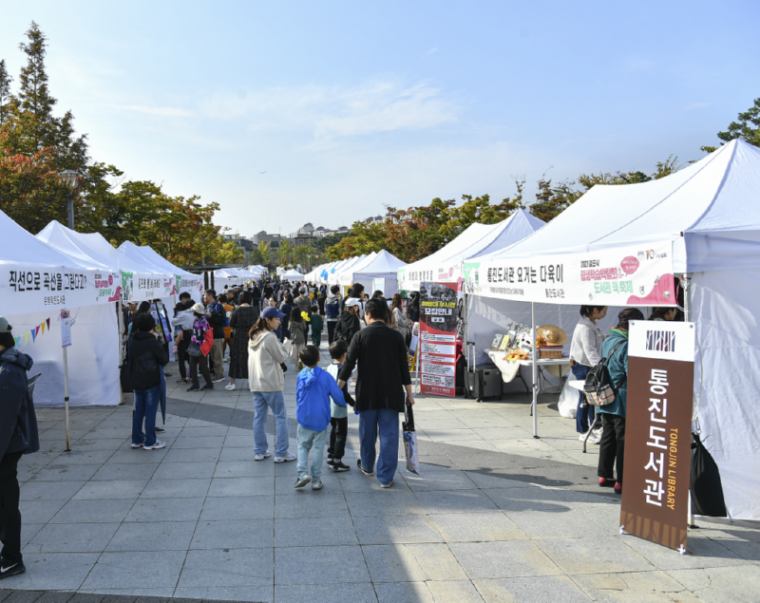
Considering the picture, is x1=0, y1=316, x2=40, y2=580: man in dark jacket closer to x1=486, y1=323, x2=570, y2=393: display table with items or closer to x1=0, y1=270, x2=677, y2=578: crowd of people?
x1=0, y1=270, x2=677, y2=578: crowd of people

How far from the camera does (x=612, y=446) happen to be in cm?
514

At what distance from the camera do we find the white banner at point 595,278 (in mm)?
4145

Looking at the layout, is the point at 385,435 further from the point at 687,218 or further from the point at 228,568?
the point at 687,218

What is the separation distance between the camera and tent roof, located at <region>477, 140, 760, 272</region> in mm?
4031

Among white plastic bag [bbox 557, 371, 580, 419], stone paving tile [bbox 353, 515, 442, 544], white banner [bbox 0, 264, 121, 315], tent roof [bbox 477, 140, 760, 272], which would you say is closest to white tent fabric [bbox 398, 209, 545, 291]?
white plastic bag [bbox 557, 371, 580, 419]

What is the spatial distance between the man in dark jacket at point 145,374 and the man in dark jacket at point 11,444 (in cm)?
272

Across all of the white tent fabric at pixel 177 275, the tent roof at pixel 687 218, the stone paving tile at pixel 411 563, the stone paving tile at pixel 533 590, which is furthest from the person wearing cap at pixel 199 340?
the stone paving tile at pixel 533 590

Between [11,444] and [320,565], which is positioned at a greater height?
[11,444]

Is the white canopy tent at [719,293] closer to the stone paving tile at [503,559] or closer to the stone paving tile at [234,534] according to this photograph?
the stone paving tile at [503,559]

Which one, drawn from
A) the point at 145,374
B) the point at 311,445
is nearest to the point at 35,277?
the point at 145,374

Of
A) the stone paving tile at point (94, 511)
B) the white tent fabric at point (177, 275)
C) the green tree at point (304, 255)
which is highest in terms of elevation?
the green tree at point (304, 255)

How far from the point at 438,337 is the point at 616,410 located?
497cm

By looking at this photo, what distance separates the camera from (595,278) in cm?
496

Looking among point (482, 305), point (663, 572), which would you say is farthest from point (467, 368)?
point (663, 572)
